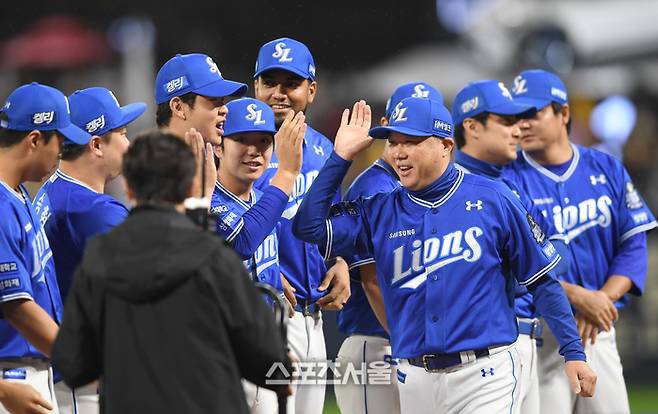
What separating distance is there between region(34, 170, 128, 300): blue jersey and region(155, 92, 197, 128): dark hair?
0.62 meters

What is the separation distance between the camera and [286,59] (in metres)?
6.13

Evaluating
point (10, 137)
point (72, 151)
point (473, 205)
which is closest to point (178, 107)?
point (72, 151)

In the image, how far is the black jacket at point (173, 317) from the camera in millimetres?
3615

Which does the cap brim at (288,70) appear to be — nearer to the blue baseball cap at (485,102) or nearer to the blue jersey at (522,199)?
the blue jersey at (522,199)

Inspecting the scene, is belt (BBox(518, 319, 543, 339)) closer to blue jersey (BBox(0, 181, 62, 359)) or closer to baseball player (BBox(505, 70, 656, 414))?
baseball player (BBox(505, 70, 656, 414))

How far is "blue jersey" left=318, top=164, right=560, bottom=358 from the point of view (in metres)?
5.17

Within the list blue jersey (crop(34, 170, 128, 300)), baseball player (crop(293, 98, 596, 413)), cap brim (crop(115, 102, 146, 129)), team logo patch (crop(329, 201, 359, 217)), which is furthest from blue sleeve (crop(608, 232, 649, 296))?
blue jersey (crop(34, 170, 128, 300))

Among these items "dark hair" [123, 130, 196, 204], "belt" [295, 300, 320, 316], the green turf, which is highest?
"dark hair" [123, 130, 196, 204]

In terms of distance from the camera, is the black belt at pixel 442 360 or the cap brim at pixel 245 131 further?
Answer: the cap brim at pixel 245 131

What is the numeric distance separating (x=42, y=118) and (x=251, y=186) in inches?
45.4

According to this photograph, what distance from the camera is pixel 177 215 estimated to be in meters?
3.73

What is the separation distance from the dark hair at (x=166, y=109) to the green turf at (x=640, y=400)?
16.5 feet

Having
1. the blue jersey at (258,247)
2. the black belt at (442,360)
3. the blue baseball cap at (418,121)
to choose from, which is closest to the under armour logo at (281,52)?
the blue jersey at (258,247)

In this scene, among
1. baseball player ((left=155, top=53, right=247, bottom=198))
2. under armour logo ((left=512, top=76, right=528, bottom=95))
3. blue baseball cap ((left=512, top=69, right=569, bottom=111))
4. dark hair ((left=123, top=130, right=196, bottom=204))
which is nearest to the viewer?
dark hair ((left=123, top=130, right=196, bottom=204))
